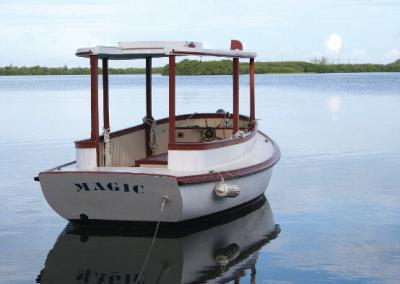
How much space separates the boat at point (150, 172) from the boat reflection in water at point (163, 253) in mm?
311

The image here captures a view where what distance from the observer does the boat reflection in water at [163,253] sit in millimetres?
10227

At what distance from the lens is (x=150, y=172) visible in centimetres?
1164

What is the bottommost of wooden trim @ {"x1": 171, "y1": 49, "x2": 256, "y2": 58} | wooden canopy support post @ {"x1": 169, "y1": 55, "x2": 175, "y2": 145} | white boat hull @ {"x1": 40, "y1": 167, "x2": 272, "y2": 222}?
white boat hull @ {"x1": 40, "y1": 167, "x2": 272, "y2": 222}

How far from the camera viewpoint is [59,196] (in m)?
12.1

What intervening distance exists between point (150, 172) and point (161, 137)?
3.59 meters

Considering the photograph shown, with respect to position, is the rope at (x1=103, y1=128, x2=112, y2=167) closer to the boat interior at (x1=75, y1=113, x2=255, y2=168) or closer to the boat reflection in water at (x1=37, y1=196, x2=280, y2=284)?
the boat interior at (x1=75, y1=113, x2=255, y2=168)

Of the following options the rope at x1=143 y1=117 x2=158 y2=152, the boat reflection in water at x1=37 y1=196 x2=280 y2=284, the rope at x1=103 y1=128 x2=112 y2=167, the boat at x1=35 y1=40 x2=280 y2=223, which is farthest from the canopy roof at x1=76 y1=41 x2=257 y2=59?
the boat reflection in water at x1=37 y1=196 x2=280 y2=284

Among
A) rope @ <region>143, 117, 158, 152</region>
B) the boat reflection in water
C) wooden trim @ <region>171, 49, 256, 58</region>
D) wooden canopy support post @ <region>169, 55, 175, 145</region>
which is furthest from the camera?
rope @ <region>143, 117, 158, 152</region>

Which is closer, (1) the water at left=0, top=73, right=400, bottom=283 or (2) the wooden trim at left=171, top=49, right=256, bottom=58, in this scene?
(1) the water at left=0, top=73, right=400, bottom=283

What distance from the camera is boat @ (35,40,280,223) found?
1162cm

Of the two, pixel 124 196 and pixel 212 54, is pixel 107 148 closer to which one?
pixel 124 196

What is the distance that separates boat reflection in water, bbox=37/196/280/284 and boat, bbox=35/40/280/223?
31 centimetres

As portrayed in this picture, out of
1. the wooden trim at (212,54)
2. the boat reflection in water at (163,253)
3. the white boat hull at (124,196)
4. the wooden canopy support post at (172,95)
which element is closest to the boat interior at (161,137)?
the wooden canopy support post at (172,95)

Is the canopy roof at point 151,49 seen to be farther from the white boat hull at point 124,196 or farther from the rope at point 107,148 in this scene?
the white boat hull at point 124,196
